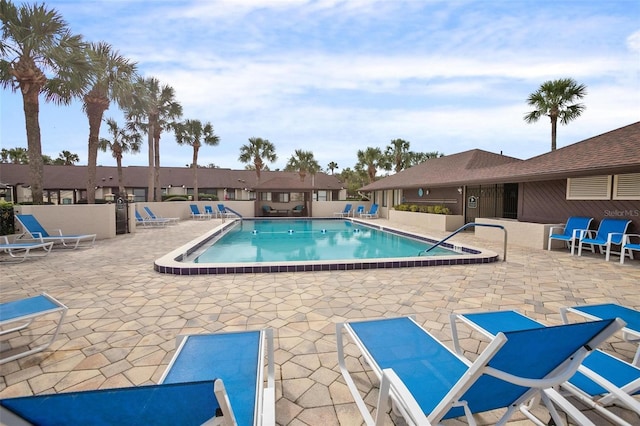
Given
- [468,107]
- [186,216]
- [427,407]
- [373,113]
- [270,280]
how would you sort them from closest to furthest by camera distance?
[427,407]
[270,280]
[468,107]
[373,113]
[186,216]

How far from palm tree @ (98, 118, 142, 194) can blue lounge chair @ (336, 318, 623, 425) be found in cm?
2811

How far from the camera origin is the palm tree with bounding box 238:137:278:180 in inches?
1154

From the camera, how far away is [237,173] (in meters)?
35.0

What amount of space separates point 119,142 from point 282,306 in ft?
89.6

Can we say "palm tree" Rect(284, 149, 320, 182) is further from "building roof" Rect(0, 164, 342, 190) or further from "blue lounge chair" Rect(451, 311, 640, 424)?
"blue lounge chair" Rect(451, 311, 640, 424)

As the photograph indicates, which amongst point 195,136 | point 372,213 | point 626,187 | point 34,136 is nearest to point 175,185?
point 195,136

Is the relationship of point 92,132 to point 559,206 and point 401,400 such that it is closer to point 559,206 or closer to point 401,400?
point 401,400

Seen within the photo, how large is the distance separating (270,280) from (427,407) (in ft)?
14.1

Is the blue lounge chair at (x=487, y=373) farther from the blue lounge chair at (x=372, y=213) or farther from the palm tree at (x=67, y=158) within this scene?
the palm tree at (x=67, y=158)

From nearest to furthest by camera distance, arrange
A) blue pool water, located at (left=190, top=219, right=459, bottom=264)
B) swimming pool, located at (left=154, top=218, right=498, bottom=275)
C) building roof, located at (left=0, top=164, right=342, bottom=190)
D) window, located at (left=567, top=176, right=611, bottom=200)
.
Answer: swimming pool, located at (left=154, top=218, right=498, bottom=275)
window, located at (left=567, top=176, right=611, bottom=200)
blue pool water, located at (left=190, top=219, right=459, bottom=264)
building roof, located at (left=0, top=164, right=342, bottom=190)

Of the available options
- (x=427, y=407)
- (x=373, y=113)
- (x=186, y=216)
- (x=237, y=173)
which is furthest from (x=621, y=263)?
(x=237, y=173)

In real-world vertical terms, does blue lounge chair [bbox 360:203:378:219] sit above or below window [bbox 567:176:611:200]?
below

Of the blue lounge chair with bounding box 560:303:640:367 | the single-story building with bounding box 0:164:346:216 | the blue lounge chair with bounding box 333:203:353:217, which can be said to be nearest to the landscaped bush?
the blue lounge chair with bounding box 333:203:353:217

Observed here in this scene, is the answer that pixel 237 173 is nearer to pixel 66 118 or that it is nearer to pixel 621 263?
pixel 66 118
